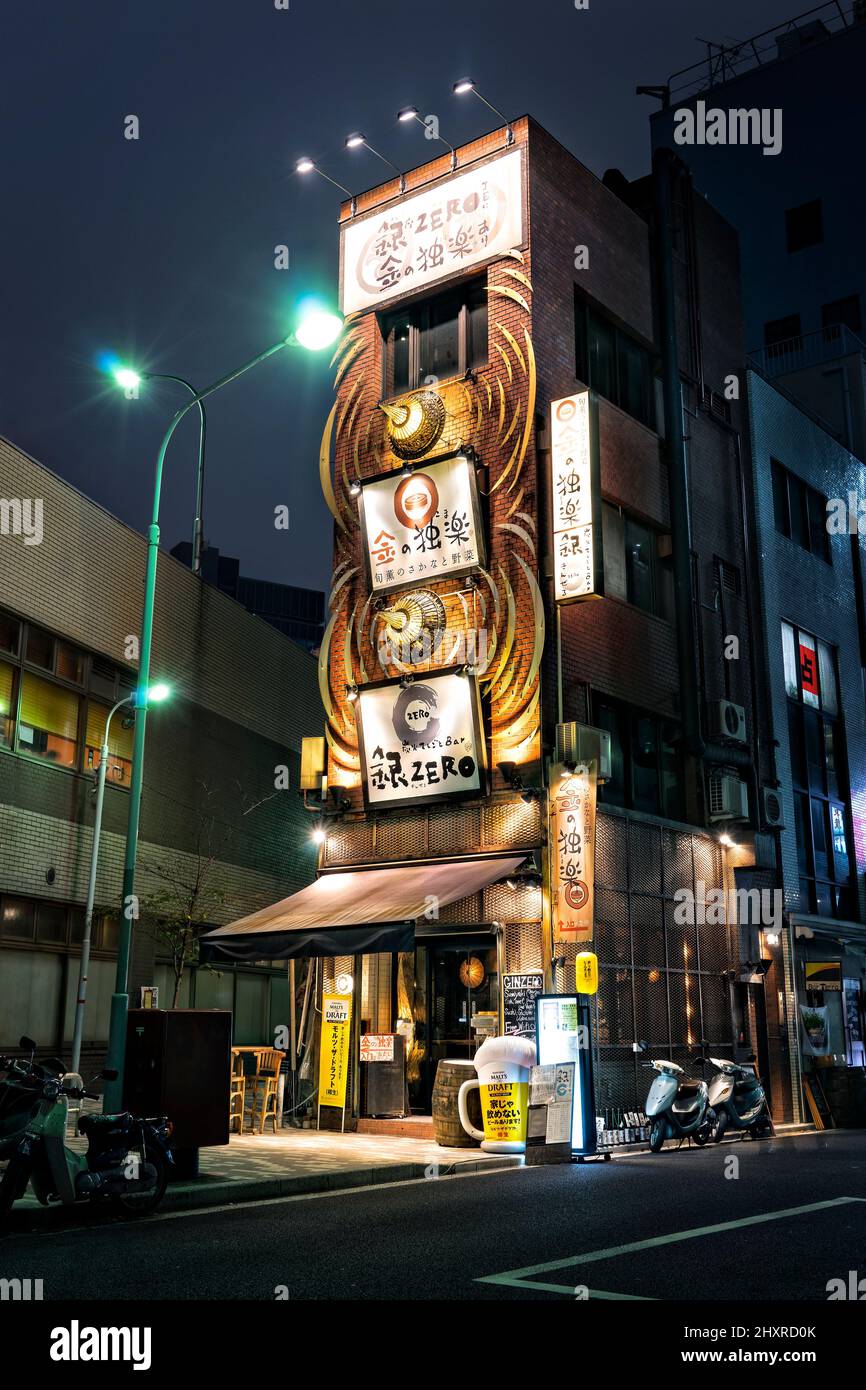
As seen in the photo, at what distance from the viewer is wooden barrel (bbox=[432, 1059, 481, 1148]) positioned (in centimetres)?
1725

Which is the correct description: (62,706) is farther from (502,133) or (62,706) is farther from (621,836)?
(502,133)

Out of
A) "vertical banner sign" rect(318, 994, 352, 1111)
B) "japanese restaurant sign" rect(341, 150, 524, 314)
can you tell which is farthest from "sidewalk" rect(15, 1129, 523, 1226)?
"japanese restaurant sign" rect(341, 150, 524, 314)

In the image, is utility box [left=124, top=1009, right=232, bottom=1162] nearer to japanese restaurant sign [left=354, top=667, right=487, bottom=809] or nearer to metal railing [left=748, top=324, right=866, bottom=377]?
japanese restaurant sign [left=354, top=667, right=487, bottom=809]

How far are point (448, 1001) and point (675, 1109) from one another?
Result: 4.32 m

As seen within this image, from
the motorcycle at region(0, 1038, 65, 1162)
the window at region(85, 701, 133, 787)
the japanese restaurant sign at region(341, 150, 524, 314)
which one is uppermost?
the japanese restaurant sign at region(341, 150, 524, 314)

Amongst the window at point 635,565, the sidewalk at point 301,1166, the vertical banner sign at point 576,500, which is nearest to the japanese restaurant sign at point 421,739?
the vertical banner sign at point 576,500

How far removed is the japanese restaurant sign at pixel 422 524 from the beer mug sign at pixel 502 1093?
8.06 metres

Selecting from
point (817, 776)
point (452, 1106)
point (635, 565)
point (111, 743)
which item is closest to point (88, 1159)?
point (452, 1106)

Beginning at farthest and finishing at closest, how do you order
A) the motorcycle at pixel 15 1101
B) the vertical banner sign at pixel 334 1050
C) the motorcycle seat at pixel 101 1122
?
the vertical banner sign at pixel 334 1050
the motorcycle seat at pixel 101 1122
the motorcycle at pixel 15 1101

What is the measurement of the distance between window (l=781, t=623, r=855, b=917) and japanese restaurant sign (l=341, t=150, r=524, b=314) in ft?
35.9

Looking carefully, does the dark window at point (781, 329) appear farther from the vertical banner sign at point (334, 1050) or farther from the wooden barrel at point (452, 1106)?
the wooden barrel at point (452, 1106)

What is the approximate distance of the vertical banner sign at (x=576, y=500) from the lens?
1966cm
